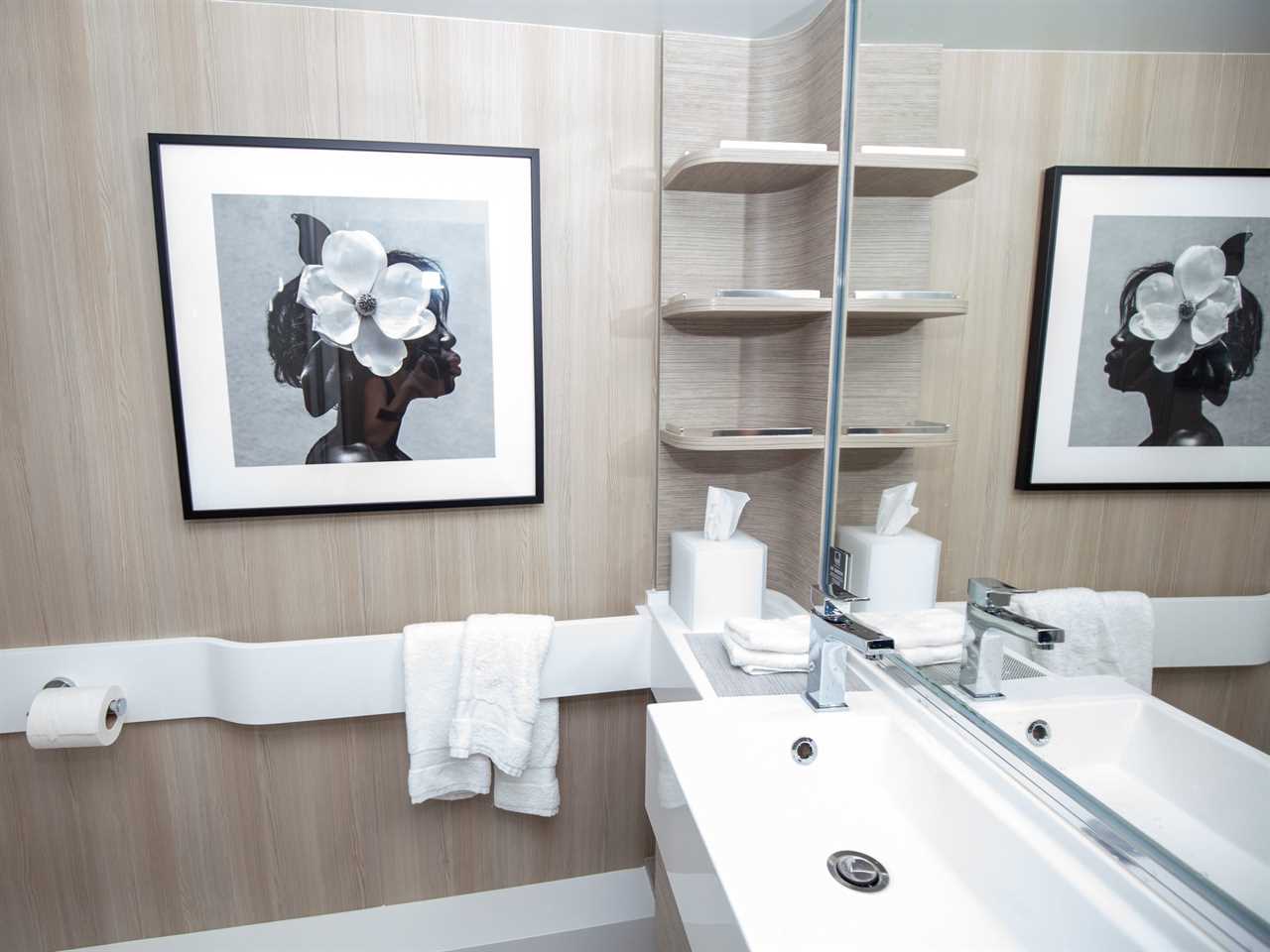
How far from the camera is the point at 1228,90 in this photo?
67cm

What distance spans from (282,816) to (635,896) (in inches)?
35.9

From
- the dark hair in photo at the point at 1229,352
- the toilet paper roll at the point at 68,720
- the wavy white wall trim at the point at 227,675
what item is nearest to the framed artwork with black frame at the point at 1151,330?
the dark hair in photo at the point at 1229,352

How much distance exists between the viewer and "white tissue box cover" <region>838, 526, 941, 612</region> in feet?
3.91

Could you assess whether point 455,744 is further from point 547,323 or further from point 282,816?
point 547,323

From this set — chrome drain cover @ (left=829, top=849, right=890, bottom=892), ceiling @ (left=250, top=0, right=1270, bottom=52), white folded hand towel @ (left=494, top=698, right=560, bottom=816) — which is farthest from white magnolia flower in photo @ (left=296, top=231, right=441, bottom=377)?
chrome drain cover @ (left=829, top=849, right=890, bottom=892)

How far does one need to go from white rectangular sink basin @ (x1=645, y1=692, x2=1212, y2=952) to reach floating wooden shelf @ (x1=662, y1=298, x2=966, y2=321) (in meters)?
0.65

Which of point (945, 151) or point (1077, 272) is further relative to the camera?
point (945, 151)

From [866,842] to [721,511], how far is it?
0.78 m

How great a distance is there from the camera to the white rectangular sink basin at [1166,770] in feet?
2.18

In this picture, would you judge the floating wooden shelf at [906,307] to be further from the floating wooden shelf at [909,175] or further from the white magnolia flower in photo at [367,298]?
the white magnolia flower in photo at [367,298]

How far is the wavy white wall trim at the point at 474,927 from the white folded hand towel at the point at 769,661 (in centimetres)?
91

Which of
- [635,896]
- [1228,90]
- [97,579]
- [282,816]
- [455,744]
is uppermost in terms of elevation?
[1228,90]

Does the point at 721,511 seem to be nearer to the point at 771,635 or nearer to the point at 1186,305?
the point at 771,635

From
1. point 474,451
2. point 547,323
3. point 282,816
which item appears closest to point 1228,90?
point 547,323
